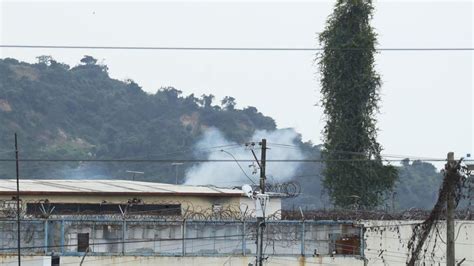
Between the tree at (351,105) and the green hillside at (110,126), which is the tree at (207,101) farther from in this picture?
the tree at (351,105)

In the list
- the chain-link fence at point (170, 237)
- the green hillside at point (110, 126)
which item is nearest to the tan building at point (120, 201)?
the chain-link fence at point (170, 237)

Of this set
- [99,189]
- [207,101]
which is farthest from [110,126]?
[99,189]

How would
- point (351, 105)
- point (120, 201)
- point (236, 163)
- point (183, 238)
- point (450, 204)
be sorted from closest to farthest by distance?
point (450, 204)
point (183, 238)
point (120, 201)
point (351, 105)
point (236, 163)

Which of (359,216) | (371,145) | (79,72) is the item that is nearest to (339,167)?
(371,145)

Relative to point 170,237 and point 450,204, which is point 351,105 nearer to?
point 170,237

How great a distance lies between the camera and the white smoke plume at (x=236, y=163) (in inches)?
4414

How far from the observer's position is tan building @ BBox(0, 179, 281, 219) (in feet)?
153

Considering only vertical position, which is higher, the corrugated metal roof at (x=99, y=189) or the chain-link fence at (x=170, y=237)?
the corrugated metal roof at (x=99, y=189)

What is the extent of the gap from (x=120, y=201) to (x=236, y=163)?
6328cm

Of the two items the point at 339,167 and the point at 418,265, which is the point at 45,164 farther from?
the point at 418,265

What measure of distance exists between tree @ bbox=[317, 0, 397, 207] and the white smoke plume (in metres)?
31.2

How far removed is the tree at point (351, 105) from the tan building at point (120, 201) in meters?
8.83

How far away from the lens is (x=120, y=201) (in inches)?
1916

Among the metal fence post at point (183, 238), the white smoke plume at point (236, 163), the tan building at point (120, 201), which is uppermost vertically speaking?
the white smoke plume at point (236, 163)
